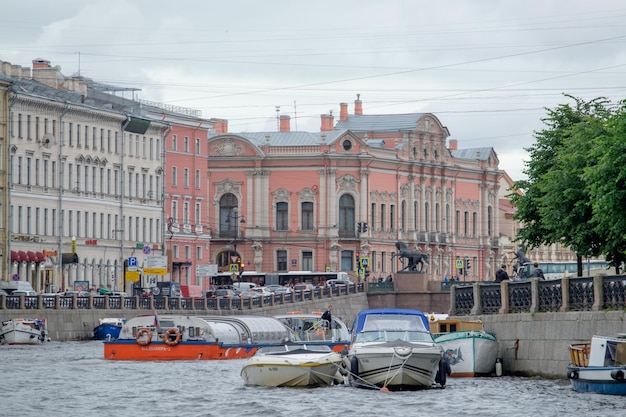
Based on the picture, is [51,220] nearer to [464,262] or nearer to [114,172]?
[114,172]

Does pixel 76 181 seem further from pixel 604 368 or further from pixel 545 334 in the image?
pixel 604 368

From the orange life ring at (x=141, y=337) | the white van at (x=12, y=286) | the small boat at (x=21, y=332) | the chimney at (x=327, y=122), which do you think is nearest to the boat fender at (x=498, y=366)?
the orange life ring at (x=141, y=337)

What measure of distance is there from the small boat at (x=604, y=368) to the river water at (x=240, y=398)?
1.01ft

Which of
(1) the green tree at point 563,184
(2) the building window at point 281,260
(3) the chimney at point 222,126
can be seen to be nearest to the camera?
(1) the green tree at point 563,184

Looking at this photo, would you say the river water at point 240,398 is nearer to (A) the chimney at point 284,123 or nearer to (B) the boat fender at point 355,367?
(B) the boat fender at point 355,367

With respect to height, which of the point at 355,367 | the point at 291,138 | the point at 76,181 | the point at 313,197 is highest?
the point at 291,138

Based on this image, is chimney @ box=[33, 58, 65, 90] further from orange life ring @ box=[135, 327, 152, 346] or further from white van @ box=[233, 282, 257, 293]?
orange life ring @ box=[135, 327, 152, 346]

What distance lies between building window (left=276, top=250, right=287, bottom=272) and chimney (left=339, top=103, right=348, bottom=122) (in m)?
17.2

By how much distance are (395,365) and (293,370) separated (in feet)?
10.1

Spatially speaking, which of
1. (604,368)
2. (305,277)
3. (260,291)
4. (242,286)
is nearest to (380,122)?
(305,277)

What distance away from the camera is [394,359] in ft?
156

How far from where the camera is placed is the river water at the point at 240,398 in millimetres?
42531

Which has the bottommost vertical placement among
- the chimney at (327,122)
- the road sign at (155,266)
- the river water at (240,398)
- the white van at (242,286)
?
the river water at (240,398)

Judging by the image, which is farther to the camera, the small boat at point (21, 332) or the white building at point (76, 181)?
the white building at point (76, 181)
